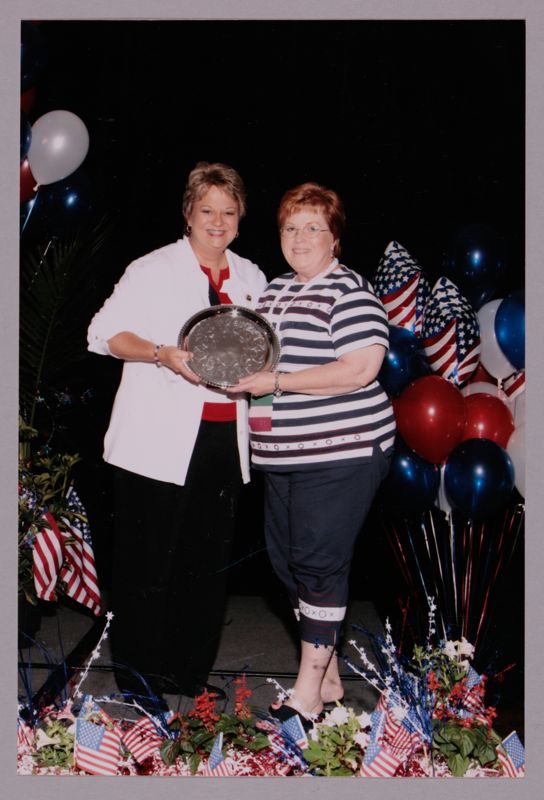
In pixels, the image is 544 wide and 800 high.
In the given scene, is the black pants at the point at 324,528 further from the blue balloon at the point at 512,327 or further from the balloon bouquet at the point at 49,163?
the balloon bouquet at the point at 49,163

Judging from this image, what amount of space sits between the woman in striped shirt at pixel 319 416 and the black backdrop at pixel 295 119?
0.16 meters

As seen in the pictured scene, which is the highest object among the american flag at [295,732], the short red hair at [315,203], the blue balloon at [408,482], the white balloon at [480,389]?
the short red hair at [315,203]

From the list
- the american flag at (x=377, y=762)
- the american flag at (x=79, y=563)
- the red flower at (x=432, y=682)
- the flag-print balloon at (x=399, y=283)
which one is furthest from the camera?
the american flag at (x=79, y=563)

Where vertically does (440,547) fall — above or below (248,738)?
above

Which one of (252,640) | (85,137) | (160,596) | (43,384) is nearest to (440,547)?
(252,640)

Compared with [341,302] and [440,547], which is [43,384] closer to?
[341,302]

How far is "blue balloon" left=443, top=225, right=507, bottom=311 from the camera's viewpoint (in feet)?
10.2

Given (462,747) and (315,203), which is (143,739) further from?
(315,203)

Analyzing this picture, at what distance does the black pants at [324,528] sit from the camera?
2.83 metres

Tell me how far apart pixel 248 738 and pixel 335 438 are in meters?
0.90

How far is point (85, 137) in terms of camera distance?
303cm

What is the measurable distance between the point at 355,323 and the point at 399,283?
404 mm

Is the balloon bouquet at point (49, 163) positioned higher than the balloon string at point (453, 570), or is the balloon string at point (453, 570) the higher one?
the balloon bouquet at point (49, 163)

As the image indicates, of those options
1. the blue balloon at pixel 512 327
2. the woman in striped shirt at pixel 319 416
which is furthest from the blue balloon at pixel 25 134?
the blue balloon at pixel 512 327
